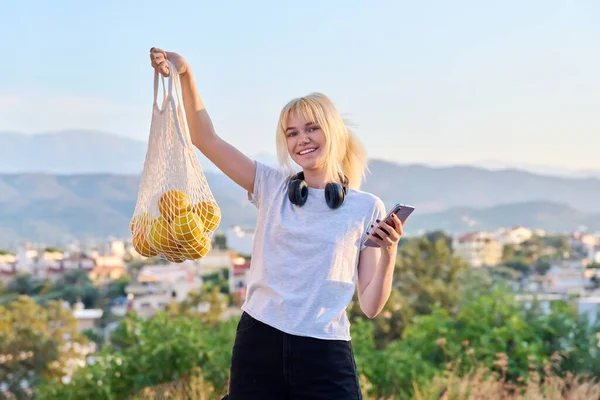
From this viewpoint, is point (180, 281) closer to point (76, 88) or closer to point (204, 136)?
point (204, 136)

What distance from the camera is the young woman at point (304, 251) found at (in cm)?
181

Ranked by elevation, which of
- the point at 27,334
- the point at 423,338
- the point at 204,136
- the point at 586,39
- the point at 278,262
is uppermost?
the point at 586,39

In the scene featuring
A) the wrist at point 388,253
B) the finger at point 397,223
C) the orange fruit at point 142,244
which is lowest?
the orange fruit at point 142,244

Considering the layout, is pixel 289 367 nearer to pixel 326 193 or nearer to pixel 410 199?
pixel 326 193

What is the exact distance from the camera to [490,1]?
93.1 ft

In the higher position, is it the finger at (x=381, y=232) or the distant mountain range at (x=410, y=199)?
the distant mountain range at (x=410, y=199)

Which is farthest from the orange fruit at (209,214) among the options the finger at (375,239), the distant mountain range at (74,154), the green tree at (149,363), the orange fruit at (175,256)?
the distant mountain range at (74,154)

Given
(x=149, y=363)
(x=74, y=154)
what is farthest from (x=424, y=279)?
(x=74, y=154)

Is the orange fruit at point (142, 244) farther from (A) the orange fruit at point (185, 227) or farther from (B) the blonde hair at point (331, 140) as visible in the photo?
(B) the blonde hair at point (331, 140)

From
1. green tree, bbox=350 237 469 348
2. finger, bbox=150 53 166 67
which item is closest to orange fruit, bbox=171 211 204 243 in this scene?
finger, bbox=150 53 166 67

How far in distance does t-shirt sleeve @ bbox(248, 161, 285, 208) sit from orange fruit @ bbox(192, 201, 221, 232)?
134 mm

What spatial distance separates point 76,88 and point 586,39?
2840cm

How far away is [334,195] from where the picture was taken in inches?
74.0

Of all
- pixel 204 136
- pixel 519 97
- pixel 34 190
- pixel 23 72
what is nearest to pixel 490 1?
pixel 519 97
